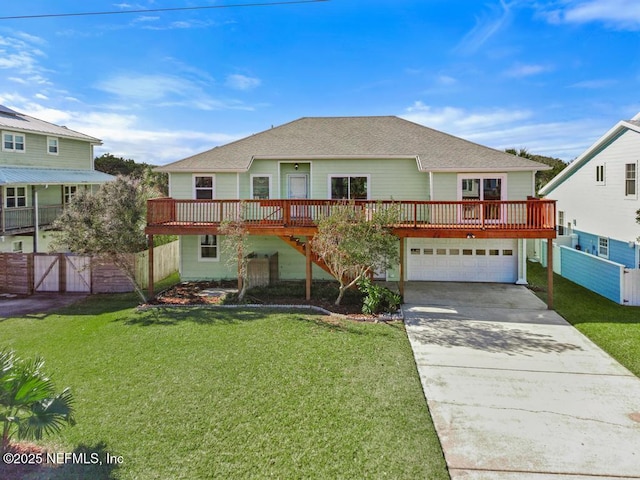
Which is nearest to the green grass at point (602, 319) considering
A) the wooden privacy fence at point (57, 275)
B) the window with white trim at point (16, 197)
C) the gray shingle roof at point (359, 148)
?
the gray shingle roof at point (359, 148)

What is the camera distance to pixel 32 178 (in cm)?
1967

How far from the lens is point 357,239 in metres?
11.6

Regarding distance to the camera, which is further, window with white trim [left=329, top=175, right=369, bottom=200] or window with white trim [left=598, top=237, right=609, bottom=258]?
window with white trim [left=598, top=237, right=609, bottom=258]

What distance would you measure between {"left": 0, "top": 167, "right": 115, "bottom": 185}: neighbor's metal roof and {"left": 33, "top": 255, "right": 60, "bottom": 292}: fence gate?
568 centimetres

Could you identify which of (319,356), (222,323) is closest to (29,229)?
(222,323)

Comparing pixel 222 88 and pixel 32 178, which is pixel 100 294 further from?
pixel 222 88

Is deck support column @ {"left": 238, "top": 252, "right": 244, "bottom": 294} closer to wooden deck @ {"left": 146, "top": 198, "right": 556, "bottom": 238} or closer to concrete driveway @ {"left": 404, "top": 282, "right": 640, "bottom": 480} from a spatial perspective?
wooden deck @ {"left": 146, "top": 198, "right": 556, "bottom": 238}

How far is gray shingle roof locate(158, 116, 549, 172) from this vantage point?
15297 millimetres

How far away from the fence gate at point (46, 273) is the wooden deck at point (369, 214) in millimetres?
4651

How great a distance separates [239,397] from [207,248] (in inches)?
418

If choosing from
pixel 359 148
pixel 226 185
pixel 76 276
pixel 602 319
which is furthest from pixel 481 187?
pixel 76 276

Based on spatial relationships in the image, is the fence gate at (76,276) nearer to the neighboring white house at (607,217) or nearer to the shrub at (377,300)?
the shrub at (377,300)

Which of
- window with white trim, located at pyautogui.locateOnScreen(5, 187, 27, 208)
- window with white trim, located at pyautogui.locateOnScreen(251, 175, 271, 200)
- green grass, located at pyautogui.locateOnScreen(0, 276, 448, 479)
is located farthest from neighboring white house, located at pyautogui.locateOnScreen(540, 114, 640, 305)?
window with white trim, located at pyautogui.locateOnScreen(5, 187, 27, 208)

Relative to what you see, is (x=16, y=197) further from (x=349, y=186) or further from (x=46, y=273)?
(x=349, y=186)
